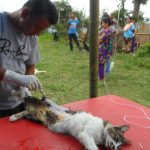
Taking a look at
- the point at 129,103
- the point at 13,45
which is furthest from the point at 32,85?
the point at 129,103

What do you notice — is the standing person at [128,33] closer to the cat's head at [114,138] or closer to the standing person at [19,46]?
the standing person at [19,46]

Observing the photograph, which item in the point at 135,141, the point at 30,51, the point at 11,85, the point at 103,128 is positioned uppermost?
the point at 30,51

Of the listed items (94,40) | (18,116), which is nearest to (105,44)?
(94,40)

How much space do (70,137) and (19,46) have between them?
0.68 meters

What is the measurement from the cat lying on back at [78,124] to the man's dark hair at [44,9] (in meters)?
0.60

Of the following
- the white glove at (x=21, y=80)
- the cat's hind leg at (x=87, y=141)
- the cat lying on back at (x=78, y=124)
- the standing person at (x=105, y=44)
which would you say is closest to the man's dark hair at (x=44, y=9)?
the white glove at (x=21, y=80)

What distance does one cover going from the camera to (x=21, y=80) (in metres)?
2.00

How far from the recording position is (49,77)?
6.43 m

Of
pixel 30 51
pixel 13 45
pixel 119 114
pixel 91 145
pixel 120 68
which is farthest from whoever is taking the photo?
pixel 120 68

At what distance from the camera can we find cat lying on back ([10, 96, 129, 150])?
182cm

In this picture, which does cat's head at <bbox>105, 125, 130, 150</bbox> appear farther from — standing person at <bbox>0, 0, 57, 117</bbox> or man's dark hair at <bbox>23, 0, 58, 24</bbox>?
man's dark hair at <bbox>23, 0, 58, 24</bbox>

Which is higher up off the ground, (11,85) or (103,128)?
(11,85)

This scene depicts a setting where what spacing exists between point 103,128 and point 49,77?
15.2 feet

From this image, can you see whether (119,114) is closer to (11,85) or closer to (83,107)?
(83,107)
